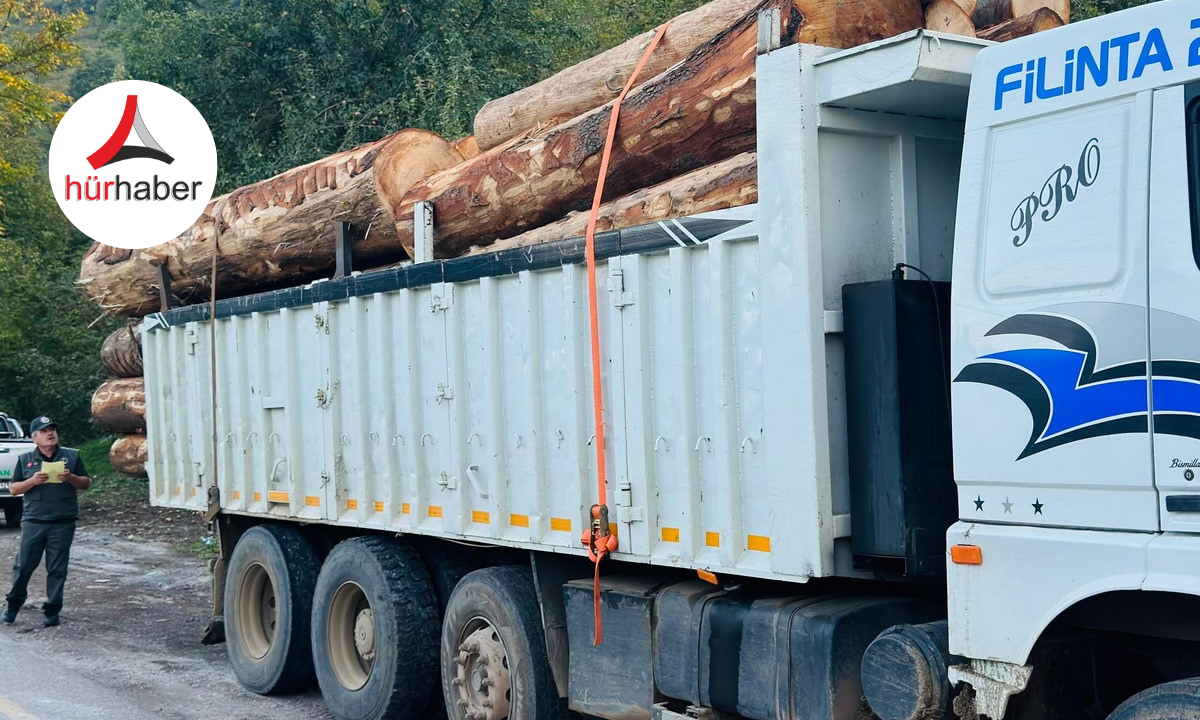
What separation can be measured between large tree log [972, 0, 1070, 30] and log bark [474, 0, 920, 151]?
0.28m

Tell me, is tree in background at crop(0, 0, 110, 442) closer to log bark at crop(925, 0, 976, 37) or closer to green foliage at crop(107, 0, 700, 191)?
green foliage at crop(107, 0, 700, 191)

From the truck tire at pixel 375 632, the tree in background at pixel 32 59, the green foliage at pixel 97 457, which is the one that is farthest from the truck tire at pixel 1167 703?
the tree in background at pixel 32 59

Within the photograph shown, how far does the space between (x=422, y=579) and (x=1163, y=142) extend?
15.8 feet

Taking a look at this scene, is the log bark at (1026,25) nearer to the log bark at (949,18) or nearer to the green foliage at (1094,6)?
the log bark at (949,18)

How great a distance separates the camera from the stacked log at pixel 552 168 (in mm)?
5766

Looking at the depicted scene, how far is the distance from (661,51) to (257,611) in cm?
472

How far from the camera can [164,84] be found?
20.0 meters

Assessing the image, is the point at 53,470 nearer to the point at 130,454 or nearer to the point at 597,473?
the point at 130,454

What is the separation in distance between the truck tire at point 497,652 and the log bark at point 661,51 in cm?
278

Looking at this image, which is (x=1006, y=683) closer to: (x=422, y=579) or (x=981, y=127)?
(x=981, y=127)

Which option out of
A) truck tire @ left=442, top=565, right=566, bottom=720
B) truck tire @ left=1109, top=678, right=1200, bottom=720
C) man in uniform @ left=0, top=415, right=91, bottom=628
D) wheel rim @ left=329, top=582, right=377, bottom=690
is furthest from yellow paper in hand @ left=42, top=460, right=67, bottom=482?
truck tire @ left=1109, top=678, right=1200, bottom=720

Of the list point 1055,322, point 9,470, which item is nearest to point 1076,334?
point 1055,322

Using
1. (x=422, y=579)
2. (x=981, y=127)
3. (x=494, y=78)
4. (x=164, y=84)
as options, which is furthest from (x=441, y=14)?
(x=981, y=127)

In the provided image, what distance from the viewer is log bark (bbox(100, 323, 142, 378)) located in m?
13.0
